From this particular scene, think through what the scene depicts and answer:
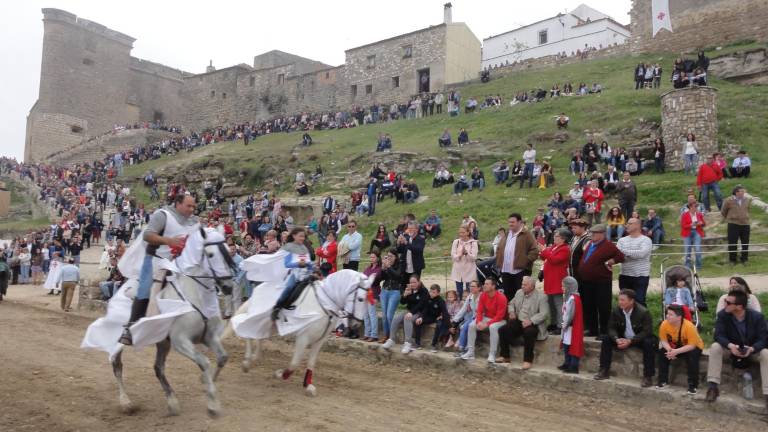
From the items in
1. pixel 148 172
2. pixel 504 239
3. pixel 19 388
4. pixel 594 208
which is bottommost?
pixel 19 388

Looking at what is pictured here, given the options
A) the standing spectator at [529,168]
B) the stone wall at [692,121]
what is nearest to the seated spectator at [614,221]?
the standing spectator at [529,168]

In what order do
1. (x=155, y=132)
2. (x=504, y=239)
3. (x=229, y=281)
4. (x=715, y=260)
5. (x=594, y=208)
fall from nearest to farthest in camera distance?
(x=229, y=281) → (x=504, y=239) → (x=715, y=260) → (x=594, y=208) → (x=155, y=132)

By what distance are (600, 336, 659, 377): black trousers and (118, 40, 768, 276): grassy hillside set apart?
18.5 feet

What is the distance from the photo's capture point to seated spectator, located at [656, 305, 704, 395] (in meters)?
8.17

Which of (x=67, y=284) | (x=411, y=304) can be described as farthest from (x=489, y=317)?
(x=67, y=284)

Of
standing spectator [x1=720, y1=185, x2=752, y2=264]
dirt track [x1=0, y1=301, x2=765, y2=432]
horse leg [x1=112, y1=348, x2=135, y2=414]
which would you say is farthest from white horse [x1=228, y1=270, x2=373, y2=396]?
standing spectator [x1=720, y1=185, x2=752, y2=264]

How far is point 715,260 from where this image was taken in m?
14.1

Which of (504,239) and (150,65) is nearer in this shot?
(504,239)

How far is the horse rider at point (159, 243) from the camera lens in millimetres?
7230

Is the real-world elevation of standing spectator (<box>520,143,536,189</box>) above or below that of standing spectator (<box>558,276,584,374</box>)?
above

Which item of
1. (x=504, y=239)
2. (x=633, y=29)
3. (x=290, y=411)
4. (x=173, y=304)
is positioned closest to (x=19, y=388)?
(x=173, y=304)

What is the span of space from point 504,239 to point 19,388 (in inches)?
330

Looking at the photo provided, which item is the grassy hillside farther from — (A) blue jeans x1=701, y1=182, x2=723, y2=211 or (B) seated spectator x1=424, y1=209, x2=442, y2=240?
(A) blue jeans x1=701, y1=182, x2=723, y2=211

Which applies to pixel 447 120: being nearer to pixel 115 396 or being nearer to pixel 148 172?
pixel 148 172
